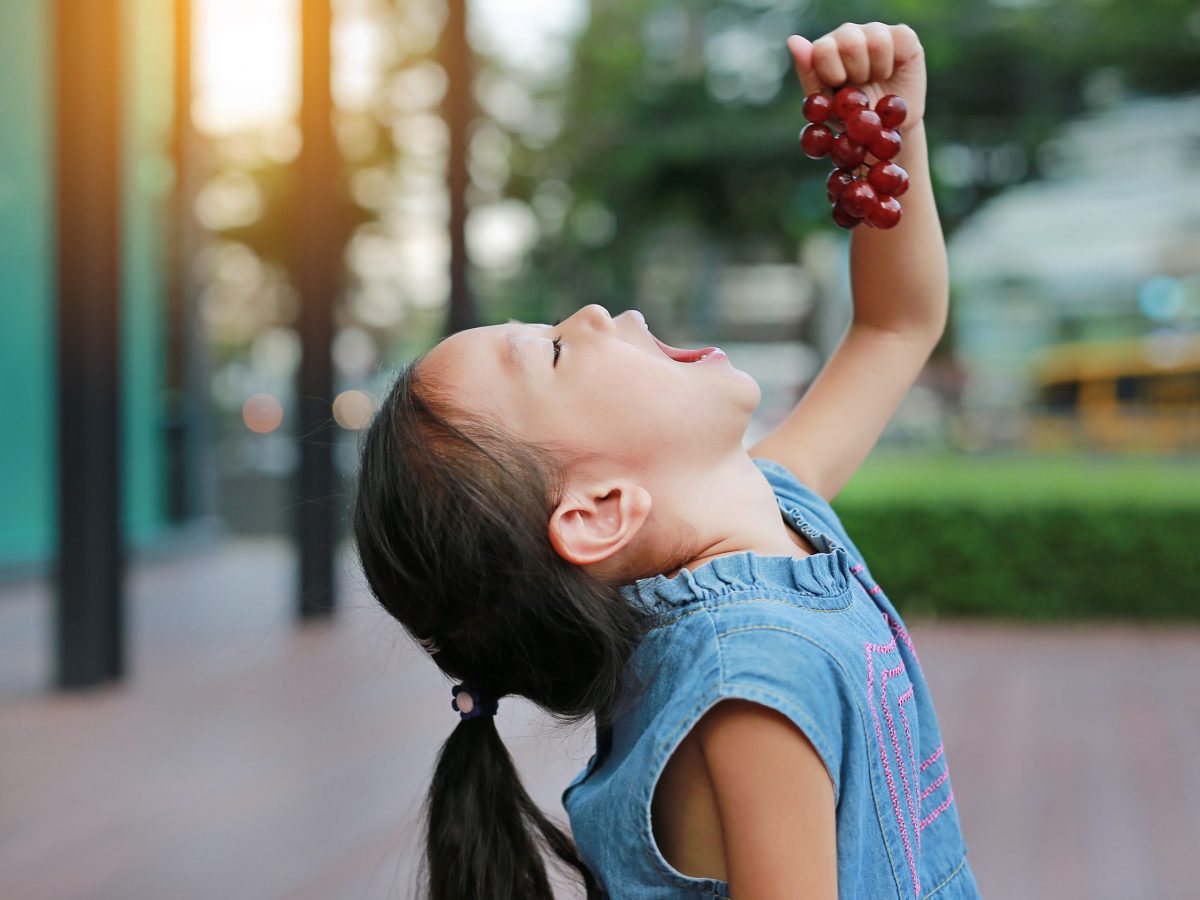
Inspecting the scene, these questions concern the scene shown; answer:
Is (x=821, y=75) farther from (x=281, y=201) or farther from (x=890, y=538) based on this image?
(x=281, y=201)

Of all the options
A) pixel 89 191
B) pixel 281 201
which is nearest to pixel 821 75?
pixel 89 191

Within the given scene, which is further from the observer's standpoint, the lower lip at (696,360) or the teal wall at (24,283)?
the teal wall at (24,283)

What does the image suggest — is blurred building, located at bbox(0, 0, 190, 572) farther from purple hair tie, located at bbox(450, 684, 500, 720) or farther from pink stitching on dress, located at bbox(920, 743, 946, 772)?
pink stitching on dress, located at bbox(920, 743, 946, 772)

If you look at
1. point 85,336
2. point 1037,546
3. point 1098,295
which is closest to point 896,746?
point 85,336

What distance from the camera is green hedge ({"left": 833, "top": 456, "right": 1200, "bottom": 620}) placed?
6.86 meters

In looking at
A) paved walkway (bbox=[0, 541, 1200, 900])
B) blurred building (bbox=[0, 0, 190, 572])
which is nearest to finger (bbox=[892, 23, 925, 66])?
paved walkway (bbox=[0, 541, 1200, 900])

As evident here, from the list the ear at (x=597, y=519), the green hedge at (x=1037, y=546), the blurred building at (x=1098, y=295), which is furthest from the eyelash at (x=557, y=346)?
the blurred building at (x=1098, y=295)

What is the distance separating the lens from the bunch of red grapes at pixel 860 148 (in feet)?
3.75

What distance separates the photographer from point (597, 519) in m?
1.13

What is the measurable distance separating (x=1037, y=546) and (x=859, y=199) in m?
6.25

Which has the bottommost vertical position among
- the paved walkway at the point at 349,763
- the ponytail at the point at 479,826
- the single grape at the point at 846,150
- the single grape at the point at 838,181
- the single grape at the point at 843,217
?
the paved walkway at the point at 349,763

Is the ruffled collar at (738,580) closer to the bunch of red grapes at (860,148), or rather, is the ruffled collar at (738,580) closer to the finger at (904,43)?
the bunch of red grapes at (860,148)

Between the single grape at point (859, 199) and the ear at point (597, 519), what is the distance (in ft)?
1.08

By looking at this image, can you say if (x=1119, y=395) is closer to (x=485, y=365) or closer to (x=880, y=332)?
(x=880, y=332)
